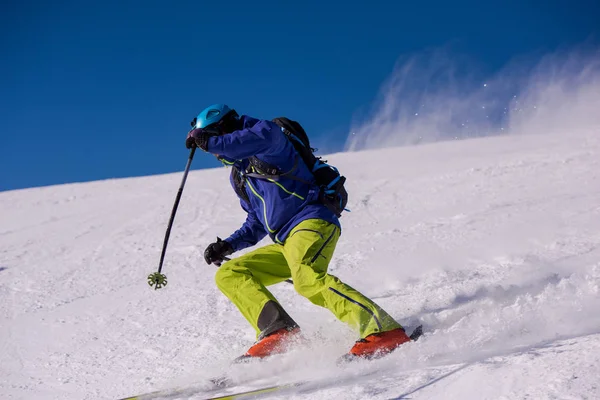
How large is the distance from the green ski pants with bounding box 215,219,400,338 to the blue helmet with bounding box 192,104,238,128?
0.96 meters

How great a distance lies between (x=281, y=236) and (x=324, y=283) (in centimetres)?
55

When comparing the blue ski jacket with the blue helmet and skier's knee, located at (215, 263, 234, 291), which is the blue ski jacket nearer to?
the blue helmet

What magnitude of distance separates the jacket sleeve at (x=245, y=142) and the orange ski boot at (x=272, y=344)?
129 centimetres

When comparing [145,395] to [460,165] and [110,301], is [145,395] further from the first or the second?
[460,165]

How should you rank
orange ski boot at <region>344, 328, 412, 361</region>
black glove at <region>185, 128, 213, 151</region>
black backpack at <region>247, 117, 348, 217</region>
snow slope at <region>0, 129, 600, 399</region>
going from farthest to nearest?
black backpack at <region>247, 117, 348, 217</region> < black glove at <region>185, 128, 213, 151</region> < orange ski boot at <region>344, 328, 412, 361</region> < snow slope at <region>0, 129, 600, 399</region>

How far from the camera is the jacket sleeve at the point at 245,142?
4.08 m

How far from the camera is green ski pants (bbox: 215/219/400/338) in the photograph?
4.06 m

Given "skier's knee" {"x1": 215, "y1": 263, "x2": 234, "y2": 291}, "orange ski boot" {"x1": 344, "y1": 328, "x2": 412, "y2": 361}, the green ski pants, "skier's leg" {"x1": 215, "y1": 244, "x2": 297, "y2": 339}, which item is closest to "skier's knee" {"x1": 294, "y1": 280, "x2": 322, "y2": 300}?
the green ski pants

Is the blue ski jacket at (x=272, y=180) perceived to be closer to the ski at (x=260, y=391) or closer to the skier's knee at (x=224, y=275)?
the skier's knee at (x=224, y=275)

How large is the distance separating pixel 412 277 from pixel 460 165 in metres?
6.86

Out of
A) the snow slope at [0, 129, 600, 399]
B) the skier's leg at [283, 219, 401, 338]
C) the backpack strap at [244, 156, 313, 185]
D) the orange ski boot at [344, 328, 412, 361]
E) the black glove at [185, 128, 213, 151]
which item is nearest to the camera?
the snow slope at [0, 129, 600, 399]

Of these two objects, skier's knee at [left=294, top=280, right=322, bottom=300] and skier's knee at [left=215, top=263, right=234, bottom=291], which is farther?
skier's knee at [left=215, top=263, right=234, bottom=291]

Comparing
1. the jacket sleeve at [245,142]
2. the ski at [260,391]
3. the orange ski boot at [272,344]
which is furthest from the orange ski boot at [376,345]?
the jacket sleeve at [245,142]

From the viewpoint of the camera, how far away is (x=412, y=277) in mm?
6320
